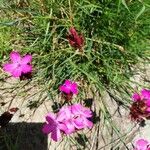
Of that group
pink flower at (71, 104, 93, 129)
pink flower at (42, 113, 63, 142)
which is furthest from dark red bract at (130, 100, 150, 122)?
pink flower at (42, 113, 63, 142)

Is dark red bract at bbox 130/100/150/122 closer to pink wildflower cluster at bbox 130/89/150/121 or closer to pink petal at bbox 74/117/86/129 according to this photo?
pink wildflower cluster at bbox 130/89/150/121

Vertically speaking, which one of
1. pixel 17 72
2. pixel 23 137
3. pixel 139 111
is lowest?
pixel 23 137

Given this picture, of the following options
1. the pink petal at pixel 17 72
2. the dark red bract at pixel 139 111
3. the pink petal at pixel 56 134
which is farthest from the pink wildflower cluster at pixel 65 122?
the pink petal at pixel 17 72

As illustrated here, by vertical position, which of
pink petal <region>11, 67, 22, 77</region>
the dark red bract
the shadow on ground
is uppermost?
the dark red bract

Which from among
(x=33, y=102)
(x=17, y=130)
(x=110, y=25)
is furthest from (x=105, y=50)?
(x=17, y=130)

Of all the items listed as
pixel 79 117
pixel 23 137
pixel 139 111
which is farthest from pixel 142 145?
pixel 23 137

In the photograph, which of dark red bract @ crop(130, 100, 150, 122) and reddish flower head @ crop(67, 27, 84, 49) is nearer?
dark red bract @ crop(130, 100, 150, 122)

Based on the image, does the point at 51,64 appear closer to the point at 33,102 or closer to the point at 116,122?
the point at 33,102

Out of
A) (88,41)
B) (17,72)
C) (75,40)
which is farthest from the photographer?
(88,41)

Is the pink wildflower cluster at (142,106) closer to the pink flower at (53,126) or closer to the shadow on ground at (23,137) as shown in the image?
the pink flower at (53,126)

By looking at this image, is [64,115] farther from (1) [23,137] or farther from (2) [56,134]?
(1) [23,137]
